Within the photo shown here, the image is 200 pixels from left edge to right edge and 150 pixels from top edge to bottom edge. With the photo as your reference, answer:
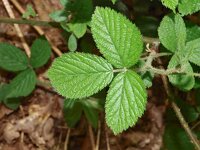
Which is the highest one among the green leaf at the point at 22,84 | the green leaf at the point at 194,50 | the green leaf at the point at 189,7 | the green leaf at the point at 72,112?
the green leaf at the point at 189,7

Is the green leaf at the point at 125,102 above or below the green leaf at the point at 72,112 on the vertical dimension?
above

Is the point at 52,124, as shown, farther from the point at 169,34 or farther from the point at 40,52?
the point at 169,34

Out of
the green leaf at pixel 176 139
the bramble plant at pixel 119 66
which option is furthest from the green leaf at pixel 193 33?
the green leaf at pixel 176 139

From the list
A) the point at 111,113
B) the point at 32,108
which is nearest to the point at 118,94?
the point at 111,113

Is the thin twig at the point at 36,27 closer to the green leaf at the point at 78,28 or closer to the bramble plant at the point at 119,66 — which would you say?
the green leaf at the point at 78,28

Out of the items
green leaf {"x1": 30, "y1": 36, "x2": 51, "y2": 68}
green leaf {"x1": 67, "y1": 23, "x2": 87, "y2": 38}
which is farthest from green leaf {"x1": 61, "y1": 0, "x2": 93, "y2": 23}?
green leaf {"x1": 30, "y1": 36, "x2": 51, "y2": 68}
